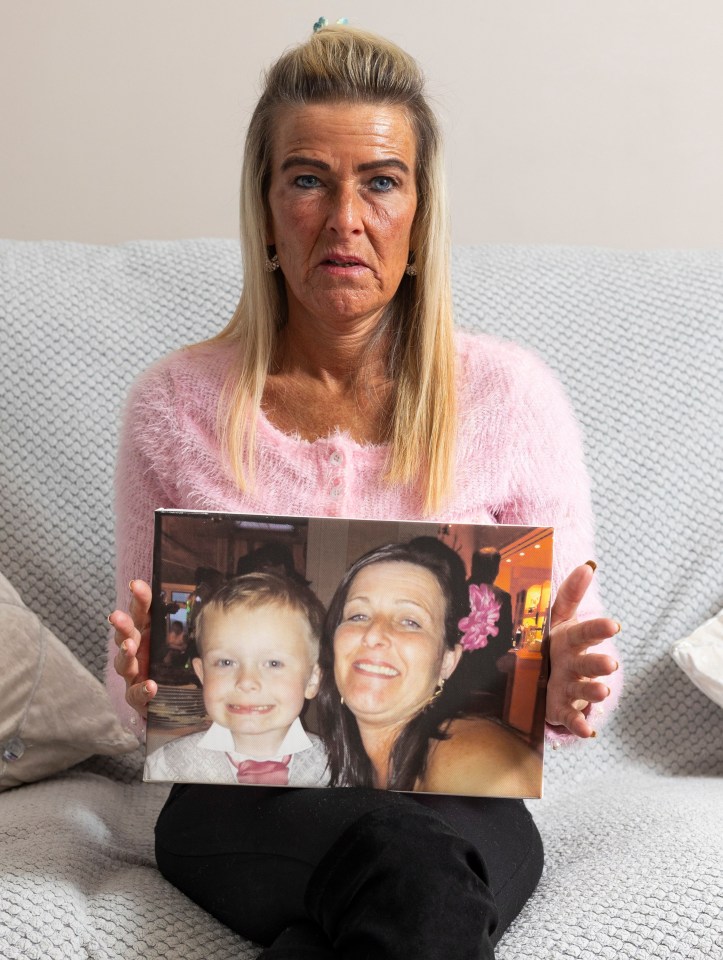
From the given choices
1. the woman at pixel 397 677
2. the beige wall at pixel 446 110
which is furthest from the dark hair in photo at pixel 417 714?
the beige wall at pixel 446 110

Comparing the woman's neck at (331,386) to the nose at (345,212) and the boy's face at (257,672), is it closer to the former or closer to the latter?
the nose at (345,212)

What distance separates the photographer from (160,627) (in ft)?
3.28

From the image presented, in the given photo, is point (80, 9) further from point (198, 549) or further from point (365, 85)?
point (198, 549)

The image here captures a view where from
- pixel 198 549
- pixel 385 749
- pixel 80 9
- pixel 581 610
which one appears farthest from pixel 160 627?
pixel 80 9

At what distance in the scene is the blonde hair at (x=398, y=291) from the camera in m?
1.19

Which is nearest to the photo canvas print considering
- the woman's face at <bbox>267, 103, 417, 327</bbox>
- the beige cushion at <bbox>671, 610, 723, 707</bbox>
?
the woman's face at <bbox>267, 103, 417, 327</bbox>

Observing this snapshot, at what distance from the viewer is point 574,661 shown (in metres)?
1.00

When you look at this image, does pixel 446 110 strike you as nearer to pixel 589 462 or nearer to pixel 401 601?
pixel 589 462

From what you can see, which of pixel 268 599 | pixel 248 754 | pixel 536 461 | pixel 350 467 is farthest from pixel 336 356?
pixel 248 754

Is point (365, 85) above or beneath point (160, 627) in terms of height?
above

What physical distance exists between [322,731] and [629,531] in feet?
2.33

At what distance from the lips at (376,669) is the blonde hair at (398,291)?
0.26 m

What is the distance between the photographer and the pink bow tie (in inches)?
39.0

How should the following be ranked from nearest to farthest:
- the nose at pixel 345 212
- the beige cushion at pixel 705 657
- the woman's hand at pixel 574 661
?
the woman's hand at pixel 574 661 < the nose at pixel 345 212 < the beige cushion at pixel 705 657
